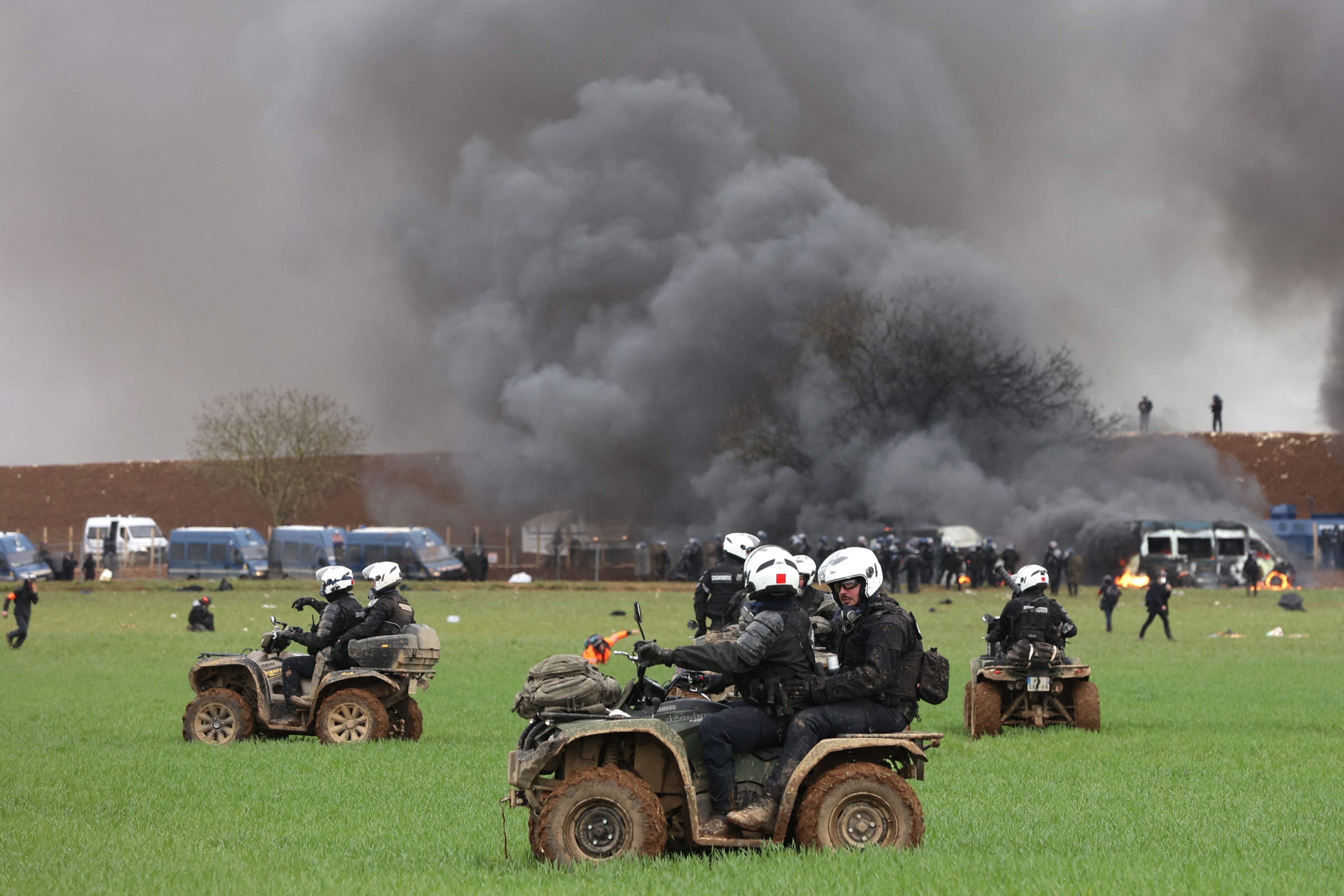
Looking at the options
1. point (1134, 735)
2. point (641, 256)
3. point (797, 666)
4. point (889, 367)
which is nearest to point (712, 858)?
point (797, 666)

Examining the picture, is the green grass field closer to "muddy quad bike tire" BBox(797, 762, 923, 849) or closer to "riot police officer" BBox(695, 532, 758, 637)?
"muddy quad bike tire" BBox(797, 762, 923, 849)

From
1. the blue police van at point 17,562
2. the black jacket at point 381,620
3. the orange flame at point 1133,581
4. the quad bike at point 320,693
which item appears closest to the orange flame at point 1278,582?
the orange flame at point 1133,581

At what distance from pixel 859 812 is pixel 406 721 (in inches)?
344

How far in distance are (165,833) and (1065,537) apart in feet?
178

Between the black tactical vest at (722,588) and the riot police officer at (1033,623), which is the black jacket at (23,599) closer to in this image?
the black tactical vest at (722,588)

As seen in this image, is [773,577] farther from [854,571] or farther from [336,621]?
[336,621]

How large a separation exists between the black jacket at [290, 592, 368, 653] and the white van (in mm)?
59539

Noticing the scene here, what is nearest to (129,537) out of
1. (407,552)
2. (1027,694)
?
(407,552)

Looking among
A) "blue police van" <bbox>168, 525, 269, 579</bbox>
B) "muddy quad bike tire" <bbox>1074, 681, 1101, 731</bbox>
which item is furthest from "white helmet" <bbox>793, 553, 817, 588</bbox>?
"blue police van" <bbox>168, 525, 269, 579</bbox>

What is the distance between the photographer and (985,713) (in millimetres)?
16562

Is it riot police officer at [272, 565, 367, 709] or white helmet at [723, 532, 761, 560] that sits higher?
white helmet at [723, 532, 761, 560]

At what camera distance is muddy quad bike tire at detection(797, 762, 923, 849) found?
27.0 ft

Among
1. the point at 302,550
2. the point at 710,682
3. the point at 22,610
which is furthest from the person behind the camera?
the point at 302,550

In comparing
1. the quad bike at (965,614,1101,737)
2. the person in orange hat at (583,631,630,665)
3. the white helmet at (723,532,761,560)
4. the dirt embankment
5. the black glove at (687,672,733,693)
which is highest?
the dirt embankment
